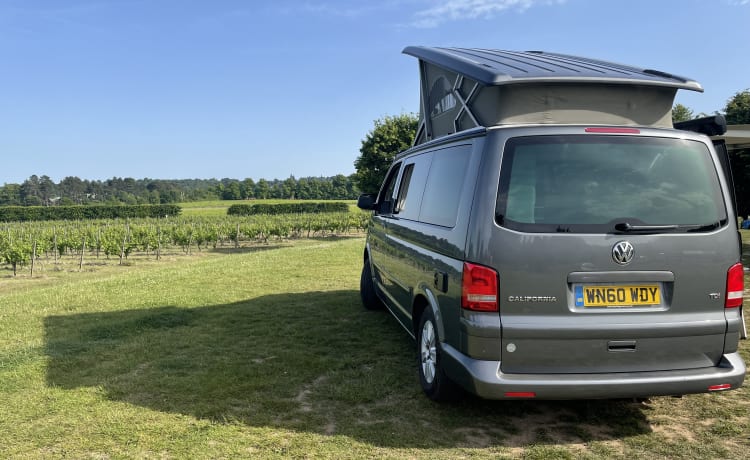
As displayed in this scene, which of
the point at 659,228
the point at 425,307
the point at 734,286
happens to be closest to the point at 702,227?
the point at 659,228

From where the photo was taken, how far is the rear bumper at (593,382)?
2.94 m

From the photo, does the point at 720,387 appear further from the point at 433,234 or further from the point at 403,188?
the point at 403,188

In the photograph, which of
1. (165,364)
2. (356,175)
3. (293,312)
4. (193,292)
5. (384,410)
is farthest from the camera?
(356,175)

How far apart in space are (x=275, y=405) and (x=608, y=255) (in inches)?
99.8

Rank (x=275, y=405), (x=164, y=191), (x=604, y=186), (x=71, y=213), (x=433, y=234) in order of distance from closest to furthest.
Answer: (x=604, y=186) < (x=433, y=234) < (x=275, y=405) < (x=71, y=213) < (x=164, y=191)

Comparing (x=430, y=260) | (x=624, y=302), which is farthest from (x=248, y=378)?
(x=624, y=302)

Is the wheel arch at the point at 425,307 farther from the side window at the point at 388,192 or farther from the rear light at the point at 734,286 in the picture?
the rear light at the point at 734,286

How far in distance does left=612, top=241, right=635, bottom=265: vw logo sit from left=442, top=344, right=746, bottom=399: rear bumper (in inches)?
26.2

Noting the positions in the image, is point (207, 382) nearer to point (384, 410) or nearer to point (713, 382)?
point (384, 410)

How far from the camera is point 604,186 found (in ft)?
9.98

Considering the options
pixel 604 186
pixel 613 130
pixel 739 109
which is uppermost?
pixel 739 109

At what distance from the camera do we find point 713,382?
304 centimetres

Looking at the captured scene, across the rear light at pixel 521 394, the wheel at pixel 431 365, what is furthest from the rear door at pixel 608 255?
the wheel at pixel 431 365

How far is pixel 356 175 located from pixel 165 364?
2875 cm
